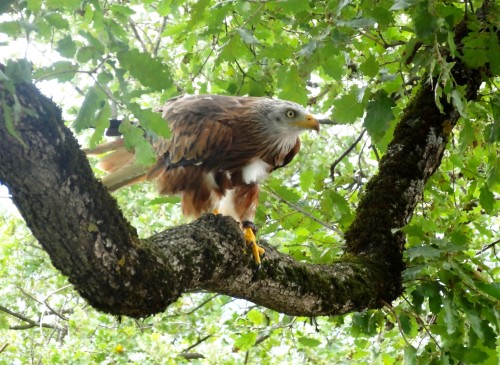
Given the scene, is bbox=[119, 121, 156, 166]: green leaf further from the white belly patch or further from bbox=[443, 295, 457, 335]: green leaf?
the white belly patch

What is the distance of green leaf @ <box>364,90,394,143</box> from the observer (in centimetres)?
332

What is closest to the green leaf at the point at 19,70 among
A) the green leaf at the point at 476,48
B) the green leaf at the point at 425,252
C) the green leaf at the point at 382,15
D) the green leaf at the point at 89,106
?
the green leaf at the point at 89,106

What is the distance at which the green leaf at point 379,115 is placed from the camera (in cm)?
332

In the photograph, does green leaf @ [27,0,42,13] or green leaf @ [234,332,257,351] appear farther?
green leaf @ [234,332,257,351]

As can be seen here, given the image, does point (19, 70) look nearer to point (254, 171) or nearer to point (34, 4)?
point (34, 4)

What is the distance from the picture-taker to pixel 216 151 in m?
3.97

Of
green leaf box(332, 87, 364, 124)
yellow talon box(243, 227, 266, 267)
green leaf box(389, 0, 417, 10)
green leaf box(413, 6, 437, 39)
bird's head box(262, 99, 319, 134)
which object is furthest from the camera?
bird's head box(262, 99, 319, 134)

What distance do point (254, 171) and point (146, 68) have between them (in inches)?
94.0

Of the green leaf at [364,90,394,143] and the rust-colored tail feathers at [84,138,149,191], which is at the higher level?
the green leaf at [364,90,394,143]

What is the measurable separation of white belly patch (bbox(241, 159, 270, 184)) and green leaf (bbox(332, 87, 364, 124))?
87 cm

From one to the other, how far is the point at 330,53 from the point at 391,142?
120cm

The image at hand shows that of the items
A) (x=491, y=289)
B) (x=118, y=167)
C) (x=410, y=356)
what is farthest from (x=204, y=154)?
(x=491, y=289)

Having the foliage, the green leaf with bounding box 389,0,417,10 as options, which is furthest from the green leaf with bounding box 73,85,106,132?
the green leaf with bounding box 389,0,417,10

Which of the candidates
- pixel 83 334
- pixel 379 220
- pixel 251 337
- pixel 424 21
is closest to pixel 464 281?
pixel 379 220
